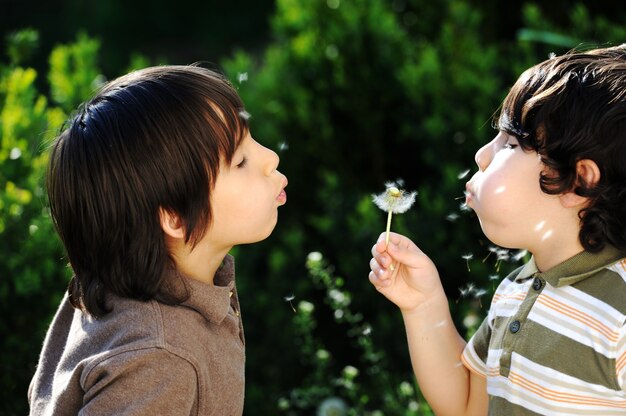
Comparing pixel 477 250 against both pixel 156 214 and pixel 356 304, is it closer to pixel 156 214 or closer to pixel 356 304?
pixel 356 304

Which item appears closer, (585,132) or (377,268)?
(585,132)

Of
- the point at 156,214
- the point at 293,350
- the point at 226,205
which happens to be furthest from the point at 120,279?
the point at 293,350

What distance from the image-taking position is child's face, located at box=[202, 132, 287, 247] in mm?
1890

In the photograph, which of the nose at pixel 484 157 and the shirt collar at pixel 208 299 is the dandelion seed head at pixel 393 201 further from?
the shirt collar at pixel 208 299

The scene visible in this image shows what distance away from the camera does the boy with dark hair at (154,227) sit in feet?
5.63

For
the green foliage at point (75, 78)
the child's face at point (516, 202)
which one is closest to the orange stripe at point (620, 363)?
the child's face at point (516, 202)

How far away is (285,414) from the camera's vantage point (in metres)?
3.12

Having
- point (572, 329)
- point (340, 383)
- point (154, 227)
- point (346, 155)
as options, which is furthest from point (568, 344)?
point (346, 155)

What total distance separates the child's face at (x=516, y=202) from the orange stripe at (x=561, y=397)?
0.89 ft

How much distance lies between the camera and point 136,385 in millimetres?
1646

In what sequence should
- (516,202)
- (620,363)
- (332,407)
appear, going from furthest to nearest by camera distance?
(332,407), (516,202), (620,363)

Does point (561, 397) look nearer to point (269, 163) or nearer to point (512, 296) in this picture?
point (512, 296)

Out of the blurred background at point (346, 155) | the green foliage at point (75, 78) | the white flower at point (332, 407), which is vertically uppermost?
the green foliage at point (75, 78)

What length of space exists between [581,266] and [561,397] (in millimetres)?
256
